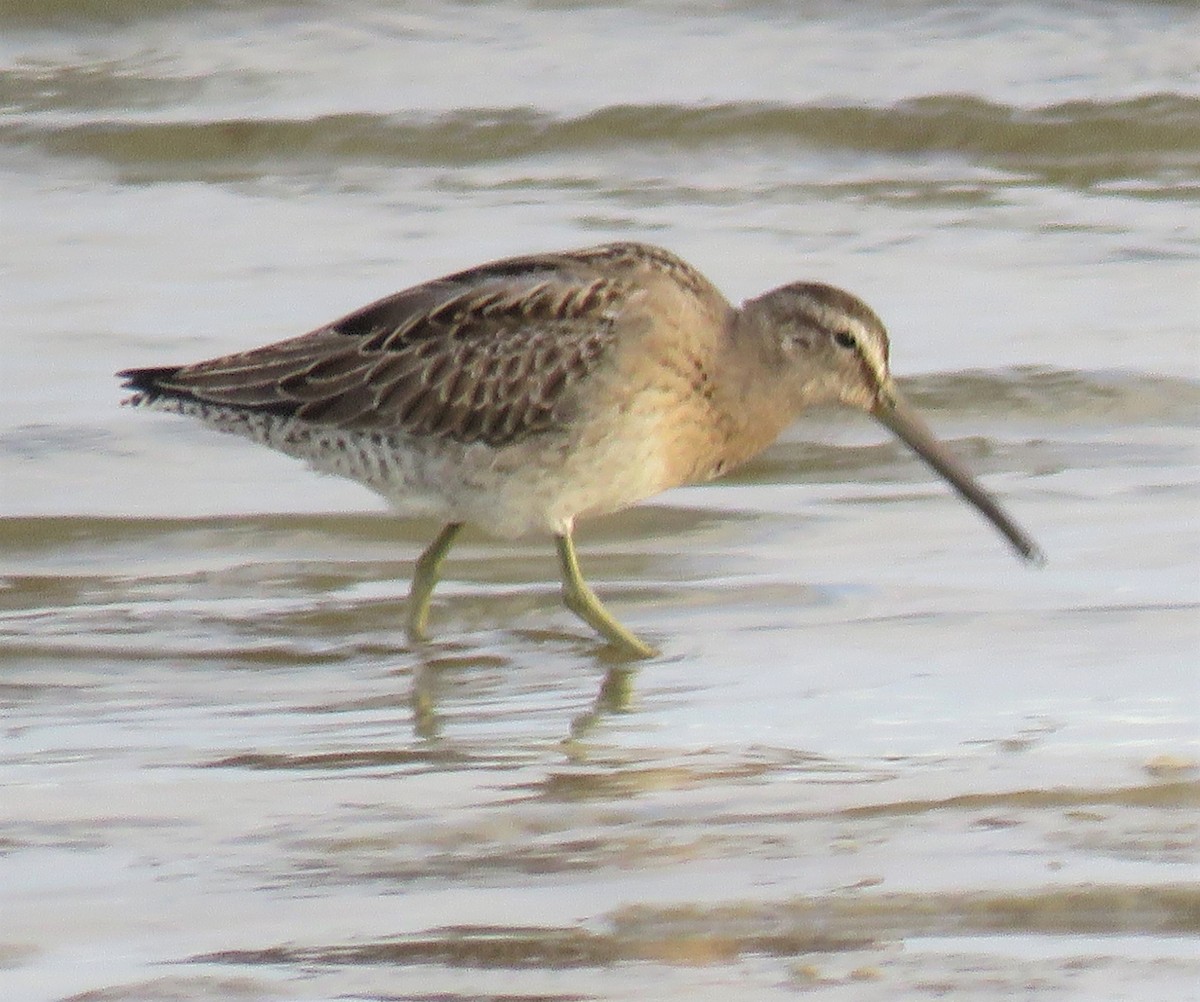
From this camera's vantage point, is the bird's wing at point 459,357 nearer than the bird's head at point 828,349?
Yes

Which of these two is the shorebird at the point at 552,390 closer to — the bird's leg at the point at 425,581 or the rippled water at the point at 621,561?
the bird's leg at the point at 425,581

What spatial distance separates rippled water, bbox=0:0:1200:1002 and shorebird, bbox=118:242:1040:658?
0.27 m

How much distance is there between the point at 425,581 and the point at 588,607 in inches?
17.5

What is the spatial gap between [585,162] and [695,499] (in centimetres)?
419

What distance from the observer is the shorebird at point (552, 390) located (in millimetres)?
6496

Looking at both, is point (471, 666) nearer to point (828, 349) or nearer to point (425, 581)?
point (425, 581)

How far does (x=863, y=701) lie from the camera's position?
5.51 metres

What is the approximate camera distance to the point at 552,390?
21.3ft

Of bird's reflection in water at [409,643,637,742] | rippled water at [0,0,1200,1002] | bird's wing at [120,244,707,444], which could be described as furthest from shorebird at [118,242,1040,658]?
rippled water at [0,0,1200,1002]

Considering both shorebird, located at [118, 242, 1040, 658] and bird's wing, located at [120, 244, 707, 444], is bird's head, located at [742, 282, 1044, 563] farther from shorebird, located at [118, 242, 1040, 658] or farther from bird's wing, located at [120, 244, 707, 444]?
bird's wing, located at [120, 244, 707, 444]

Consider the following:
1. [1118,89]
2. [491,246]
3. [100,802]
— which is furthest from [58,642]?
[1118,89]

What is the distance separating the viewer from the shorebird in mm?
6496

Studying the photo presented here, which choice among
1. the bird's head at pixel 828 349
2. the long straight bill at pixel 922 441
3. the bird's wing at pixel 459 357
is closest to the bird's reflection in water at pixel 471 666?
the bird's wing at pixel 459 357

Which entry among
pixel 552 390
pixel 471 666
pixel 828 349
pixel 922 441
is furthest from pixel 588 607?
pixel 922 441
